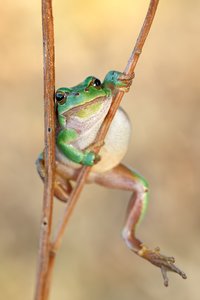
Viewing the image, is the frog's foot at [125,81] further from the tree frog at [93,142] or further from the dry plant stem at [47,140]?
the dry plant stem at [47,140]

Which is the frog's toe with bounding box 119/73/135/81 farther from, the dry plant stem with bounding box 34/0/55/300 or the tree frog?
the dry plant stem with bounding box 34/0/55/300

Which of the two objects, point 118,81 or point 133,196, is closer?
point 118,81

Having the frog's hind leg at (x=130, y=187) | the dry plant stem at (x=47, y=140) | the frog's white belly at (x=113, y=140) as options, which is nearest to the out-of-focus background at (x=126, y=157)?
the frog's hind leg at (x=130, y=187)

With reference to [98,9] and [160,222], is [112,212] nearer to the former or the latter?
[160,222]

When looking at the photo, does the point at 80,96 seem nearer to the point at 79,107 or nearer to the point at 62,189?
the point at 79,107

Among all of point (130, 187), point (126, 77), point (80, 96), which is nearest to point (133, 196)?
point (130, 187)

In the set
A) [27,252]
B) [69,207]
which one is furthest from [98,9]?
[69,207]
